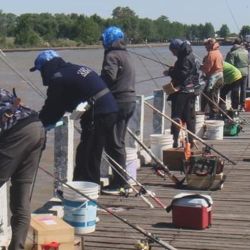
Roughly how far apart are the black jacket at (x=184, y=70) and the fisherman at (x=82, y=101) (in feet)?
9.50

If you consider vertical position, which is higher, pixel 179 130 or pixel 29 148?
pixel 29 148

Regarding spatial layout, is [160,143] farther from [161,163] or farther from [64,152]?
[64,152]

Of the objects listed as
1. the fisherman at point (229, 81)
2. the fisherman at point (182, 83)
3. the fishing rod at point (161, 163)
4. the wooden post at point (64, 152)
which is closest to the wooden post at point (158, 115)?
the fisherman at point (182, 83)

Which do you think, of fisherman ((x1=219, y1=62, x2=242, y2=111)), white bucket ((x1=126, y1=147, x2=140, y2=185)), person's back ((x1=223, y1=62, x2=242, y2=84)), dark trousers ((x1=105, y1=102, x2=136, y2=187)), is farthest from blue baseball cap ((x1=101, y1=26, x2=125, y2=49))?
person's back ((x1=223, y1=62, x2=242, y2=84))

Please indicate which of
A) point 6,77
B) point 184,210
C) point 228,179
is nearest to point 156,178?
point 228,179

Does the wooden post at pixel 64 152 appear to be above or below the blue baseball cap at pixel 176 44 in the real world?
below

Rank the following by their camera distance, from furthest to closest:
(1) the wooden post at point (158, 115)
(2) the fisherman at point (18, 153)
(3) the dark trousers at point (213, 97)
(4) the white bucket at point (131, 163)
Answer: (3) the dark trousers at point (213, 97) < (1) the wooden post at point (158, 115) < (4) the white bucket at point (131, 163) < (2) the fisherman at point (18, 153)

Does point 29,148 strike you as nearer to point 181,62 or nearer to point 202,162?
point 202,162

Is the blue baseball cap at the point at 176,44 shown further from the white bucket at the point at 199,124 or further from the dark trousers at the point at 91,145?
the dark trousers at the point at 91,145

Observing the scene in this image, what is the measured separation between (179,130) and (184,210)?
11.4 feet

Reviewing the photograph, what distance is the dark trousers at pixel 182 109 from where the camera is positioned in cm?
931

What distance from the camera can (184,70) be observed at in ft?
29.9

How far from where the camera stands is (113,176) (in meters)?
7.16

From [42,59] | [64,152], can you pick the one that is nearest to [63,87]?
[42,59]
